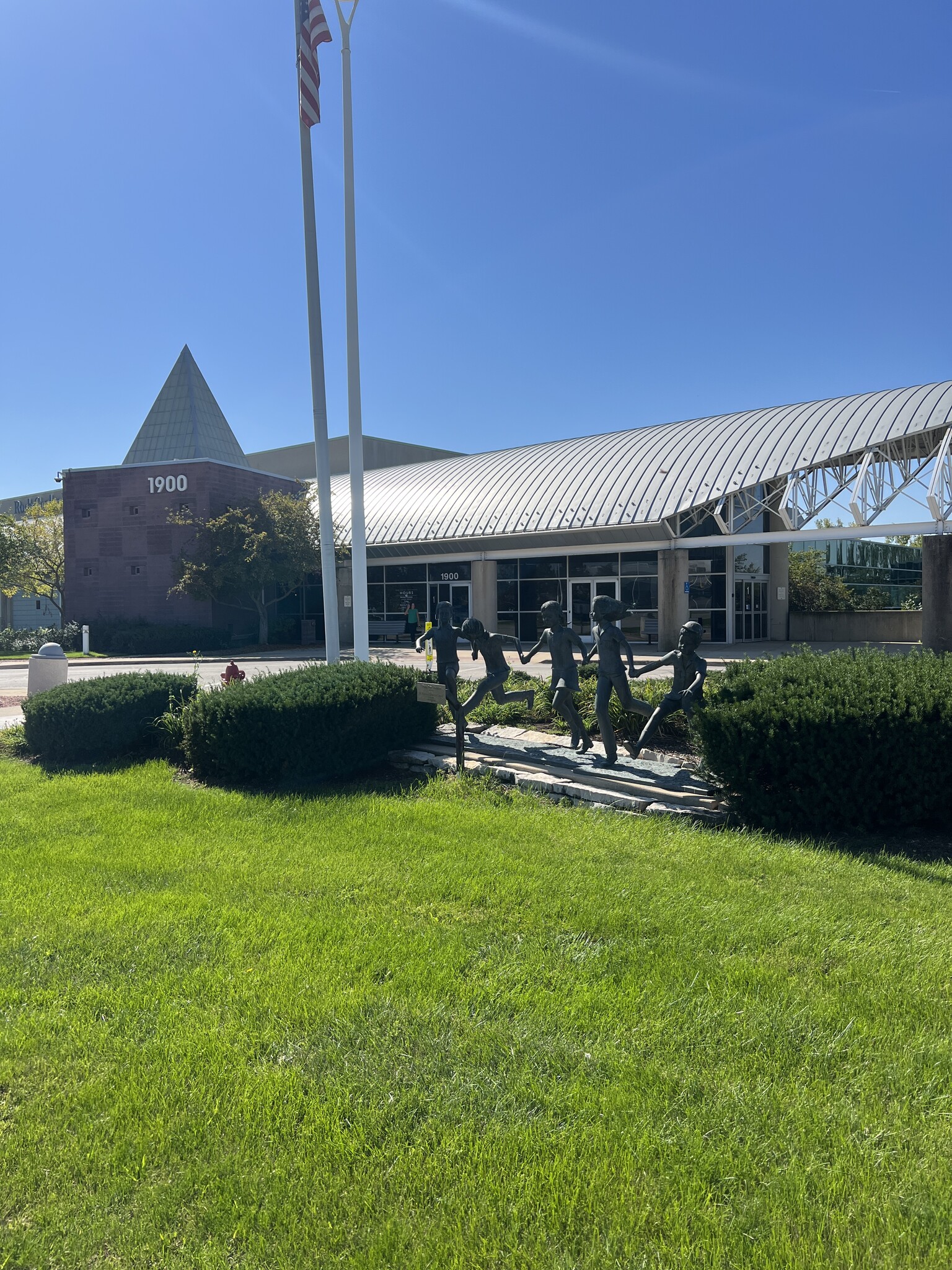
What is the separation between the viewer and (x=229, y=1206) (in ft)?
8.21

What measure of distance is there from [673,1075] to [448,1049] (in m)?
0.87

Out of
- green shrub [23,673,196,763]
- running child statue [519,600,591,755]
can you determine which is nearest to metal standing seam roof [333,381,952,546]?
running child statue [519,600,591,755]

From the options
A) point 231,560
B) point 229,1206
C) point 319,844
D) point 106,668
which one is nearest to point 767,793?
point 319,844

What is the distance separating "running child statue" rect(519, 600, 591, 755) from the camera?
841 cm

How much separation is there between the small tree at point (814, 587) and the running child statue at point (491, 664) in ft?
91.8

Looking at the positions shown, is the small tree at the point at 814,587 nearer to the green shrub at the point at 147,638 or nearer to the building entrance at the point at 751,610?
the building entrance at the point at 751,610

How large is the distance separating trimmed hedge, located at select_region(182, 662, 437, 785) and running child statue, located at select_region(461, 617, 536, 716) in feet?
2.42

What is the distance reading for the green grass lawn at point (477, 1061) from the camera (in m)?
2.42

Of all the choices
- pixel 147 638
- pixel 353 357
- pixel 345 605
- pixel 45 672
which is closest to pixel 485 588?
pixel 345 605

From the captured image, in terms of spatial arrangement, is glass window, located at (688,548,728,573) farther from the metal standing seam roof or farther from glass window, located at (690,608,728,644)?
the metal standing seam roof

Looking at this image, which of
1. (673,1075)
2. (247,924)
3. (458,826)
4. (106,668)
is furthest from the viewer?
(106,668)

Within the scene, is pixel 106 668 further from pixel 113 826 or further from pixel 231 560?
pixel 113 826

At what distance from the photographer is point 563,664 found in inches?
334

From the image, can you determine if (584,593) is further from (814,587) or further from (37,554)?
(37,554)
